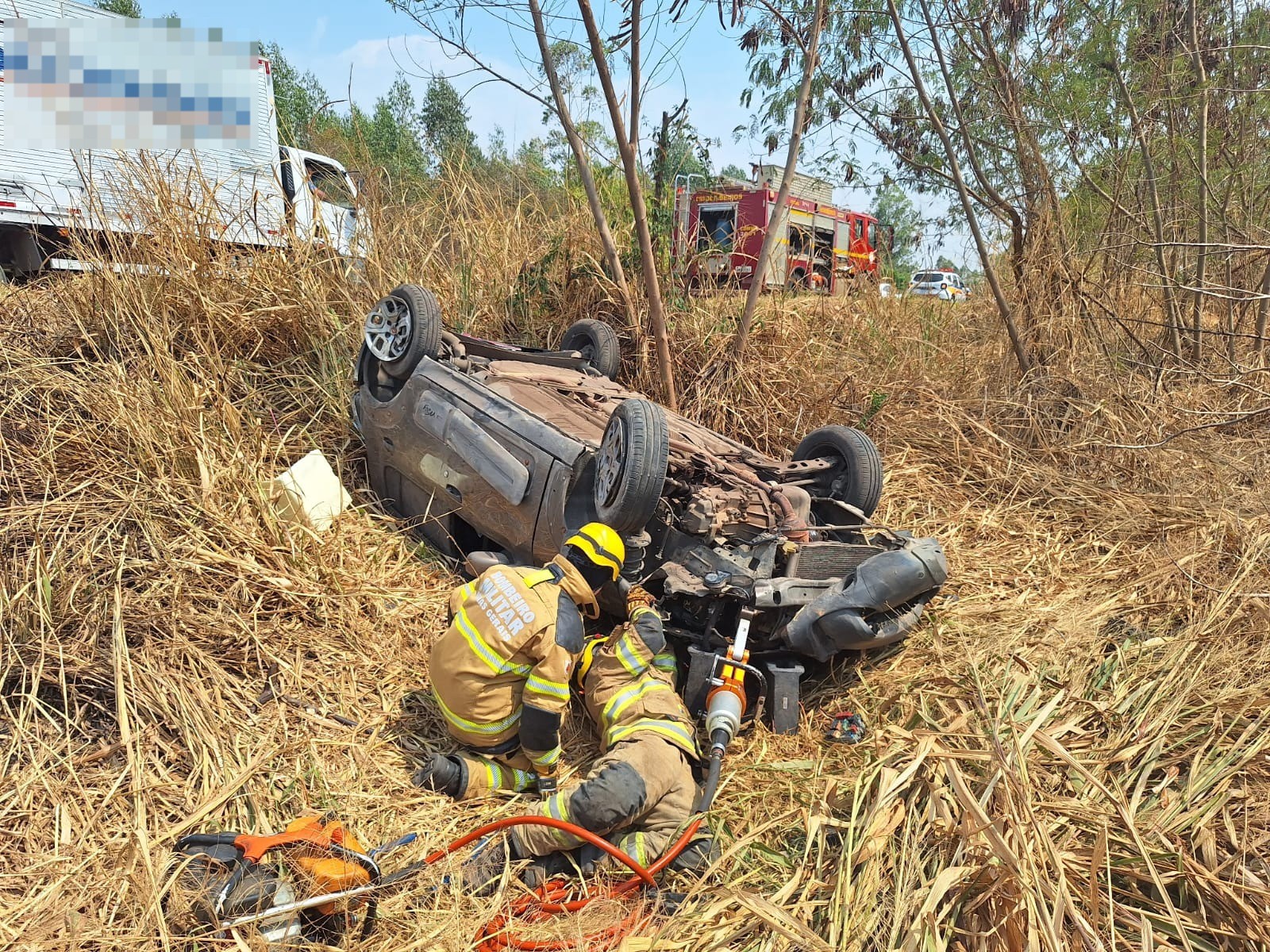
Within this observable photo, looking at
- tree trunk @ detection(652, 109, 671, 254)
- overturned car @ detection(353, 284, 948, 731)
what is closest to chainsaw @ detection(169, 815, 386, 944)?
overturned car @ detection(353, 284, 948, 731)

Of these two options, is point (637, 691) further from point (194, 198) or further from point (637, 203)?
point (194, 198)

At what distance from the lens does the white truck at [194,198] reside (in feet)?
16.7

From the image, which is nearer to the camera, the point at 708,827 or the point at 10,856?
the point at 10,856

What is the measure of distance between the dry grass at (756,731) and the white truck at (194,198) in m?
0.27

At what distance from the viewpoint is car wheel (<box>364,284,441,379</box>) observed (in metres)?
4.54

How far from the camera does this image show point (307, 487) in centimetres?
441

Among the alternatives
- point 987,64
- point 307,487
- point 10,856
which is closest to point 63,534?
point 307,487

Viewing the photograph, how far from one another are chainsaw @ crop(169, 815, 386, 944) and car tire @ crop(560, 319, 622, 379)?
12.0 feet

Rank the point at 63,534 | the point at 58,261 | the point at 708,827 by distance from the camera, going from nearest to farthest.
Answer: the point at 708,827 < the point at 63,534 < the point at 58,261

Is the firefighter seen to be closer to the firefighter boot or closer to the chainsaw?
the firefighter boot

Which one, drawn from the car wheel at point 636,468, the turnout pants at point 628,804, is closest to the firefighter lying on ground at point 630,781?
the turnout pants at point 628,804

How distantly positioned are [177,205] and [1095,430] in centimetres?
605

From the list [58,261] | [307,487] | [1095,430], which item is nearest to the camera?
[307,487]

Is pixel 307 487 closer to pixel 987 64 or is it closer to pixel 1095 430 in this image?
pixel 1095 430
